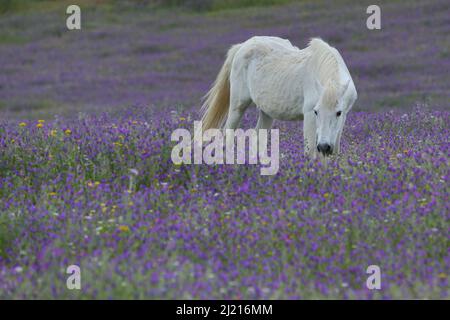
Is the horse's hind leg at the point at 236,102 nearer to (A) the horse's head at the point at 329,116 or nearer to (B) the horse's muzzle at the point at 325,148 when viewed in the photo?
(A) the horse's head at the point at 329,116

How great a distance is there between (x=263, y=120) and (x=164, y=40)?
1641 centimetres

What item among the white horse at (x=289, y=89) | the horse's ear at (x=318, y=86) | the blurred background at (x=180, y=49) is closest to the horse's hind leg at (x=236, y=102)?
the white horse at (x=289, y=89)

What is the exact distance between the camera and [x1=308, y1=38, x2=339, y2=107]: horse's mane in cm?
734

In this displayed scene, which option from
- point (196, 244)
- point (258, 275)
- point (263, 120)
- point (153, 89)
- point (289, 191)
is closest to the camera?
point (258, 275)

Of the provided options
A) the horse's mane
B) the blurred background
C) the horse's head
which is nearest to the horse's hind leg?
the horse's mane

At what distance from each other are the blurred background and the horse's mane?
5.83 m

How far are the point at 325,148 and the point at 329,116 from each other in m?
0.27

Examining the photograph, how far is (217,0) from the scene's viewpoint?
106 ft

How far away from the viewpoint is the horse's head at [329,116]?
7.32 metres

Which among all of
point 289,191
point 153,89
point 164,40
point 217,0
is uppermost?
point 217,0

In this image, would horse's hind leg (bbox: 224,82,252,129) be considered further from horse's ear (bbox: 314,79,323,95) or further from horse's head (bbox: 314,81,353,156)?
horse's head (bbox: 314,81,353,156)

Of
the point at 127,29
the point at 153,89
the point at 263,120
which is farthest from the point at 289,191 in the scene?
the point at 127,29

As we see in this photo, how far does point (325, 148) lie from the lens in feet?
24.0
